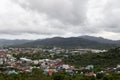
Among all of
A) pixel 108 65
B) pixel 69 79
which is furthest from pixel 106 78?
pixel 108 65

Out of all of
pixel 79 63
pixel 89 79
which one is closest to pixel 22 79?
pixel 89 79

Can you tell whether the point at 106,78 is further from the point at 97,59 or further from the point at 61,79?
the point at 97,59

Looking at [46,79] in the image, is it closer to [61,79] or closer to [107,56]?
[61,79]

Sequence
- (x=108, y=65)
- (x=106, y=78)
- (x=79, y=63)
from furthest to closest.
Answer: (x=79, y=63)
(x=108, y=65)
(x=106, y=78)

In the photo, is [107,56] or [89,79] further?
[107,56]

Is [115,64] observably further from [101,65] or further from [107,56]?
[107,56]

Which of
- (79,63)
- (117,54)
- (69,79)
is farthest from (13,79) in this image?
(117,54)

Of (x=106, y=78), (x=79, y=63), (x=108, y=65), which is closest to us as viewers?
(x=106, y=78)

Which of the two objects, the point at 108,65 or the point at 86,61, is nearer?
the point at 108,65
